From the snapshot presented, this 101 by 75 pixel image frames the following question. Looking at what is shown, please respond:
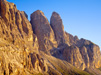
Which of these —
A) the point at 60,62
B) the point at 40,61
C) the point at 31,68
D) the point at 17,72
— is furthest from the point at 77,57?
the point at 17,72

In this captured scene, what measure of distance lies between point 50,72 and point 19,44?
33.3m

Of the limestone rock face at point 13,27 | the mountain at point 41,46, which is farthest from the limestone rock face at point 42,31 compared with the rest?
the limestone rock face at point 13,27

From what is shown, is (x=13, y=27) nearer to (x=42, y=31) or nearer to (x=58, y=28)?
(x=42, y=31)

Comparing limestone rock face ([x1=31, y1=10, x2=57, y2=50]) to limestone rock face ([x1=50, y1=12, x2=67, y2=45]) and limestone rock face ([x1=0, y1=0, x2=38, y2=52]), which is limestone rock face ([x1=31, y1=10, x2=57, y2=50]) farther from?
limestone rock face ([x1=0, y1=0, x2=38, y2=52])

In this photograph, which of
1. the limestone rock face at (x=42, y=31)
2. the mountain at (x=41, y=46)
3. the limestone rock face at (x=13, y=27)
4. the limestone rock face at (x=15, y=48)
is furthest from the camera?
the limestone rock face at (x=42, y=31)

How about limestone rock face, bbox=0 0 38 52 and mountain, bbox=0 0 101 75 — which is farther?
limestone rock face, bbox=0 0 38 52

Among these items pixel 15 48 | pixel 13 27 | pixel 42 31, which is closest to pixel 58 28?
pixel 42 31


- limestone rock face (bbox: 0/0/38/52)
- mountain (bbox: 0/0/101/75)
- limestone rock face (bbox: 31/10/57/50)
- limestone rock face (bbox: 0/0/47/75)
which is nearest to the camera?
limestone rock face (bbox: 0/0/47/75)

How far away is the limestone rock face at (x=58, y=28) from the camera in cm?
18688

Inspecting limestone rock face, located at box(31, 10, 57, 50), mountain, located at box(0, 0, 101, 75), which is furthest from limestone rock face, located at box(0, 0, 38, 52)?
limestone rock face, located at box(31, 10, 57, 50)

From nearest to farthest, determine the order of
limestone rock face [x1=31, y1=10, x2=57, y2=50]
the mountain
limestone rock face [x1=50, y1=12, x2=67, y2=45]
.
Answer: the mountain < limestone rock face [x1=31, y1=10, x2=57, y2=50] < limestone rock face [x1=50, y1=12, x2=67, y2=45]

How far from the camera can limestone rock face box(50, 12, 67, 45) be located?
187 metres

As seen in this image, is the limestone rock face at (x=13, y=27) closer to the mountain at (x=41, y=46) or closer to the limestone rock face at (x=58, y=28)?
the mountain at (x=41, y=46)

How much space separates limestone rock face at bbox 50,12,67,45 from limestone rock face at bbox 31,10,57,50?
822cm
